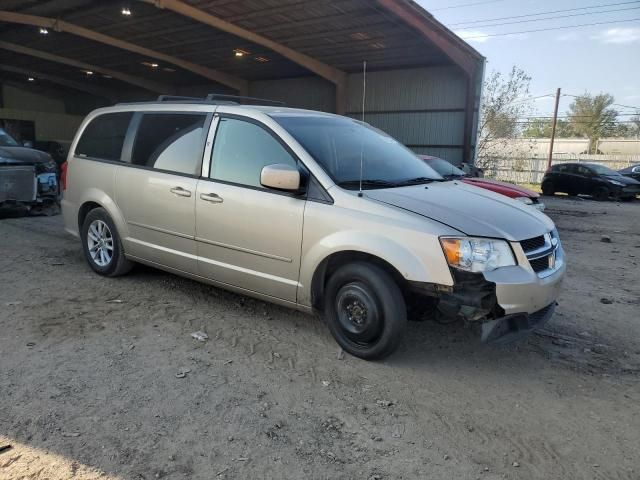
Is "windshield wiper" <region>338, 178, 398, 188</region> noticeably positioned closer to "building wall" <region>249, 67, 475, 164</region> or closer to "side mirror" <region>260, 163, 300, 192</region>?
"side mirror" <region>260, 163, 300, 192</region>

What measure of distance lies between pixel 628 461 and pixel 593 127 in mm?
67638

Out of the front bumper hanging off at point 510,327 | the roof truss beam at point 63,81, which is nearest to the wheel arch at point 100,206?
the front bumper hanging off at point 510,327

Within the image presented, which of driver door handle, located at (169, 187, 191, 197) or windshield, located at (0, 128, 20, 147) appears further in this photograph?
windshield, located at (0, 128, 20, 147)

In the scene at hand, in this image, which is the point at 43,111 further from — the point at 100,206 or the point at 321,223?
the point at 321,223

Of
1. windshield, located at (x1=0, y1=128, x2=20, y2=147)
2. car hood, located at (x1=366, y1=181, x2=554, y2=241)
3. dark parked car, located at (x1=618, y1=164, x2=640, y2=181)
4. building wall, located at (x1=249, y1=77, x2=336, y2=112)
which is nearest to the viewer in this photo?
car hood, located at (x1=366, y1=181, x2=554, y2=241)

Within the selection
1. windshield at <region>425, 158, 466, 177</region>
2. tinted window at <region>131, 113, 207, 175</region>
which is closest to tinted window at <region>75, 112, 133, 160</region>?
tinted window at <region>131, 113, 207, 175</region>

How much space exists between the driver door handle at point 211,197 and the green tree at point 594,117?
6259cm

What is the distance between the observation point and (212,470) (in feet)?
8.35

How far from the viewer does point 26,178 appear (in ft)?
28.8

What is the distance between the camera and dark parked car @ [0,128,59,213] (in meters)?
8.49

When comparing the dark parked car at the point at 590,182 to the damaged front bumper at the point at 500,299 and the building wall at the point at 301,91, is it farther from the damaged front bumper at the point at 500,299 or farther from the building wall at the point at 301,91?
the damaged front bumper at the point at 500,299

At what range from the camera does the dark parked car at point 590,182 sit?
18.7 meters

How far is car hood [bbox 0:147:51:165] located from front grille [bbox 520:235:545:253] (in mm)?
8290

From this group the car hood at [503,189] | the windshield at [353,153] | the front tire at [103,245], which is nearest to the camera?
the windshield at [353,153]
